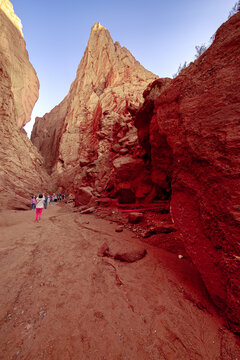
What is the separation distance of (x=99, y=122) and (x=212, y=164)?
1726 cm

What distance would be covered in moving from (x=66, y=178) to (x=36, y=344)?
2118 cm

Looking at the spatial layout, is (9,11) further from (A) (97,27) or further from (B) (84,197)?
(B) (84,197)

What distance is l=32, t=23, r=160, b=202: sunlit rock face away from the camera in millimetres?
12250

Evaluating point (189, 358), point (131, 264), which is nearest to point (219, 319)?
point (189, 358)

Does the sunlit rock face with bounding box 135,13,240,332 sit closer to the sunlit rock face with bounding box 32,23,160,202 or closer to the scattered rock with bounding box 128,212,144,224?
the scattered rock with bounding box 128,212,144,224

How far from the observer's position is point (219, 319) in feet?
5.41

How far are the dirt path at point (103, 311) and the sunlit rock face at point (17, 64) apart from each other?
24.3 metres

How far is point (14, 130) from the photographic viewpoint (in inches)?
684

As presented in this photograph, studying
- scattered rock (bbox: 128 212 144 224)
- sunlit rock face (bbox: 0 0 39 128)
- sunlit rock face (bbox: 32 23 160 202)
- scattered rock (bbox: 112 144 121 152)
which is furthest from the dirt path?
sunlit rock face (bbox: 0 0 39 128)

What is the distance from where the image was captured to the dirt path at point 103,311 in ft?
4.17

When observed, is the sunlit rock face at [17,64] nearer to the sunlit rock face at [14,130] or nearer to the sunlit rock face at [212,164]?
the sunlit rock face at [14,130]

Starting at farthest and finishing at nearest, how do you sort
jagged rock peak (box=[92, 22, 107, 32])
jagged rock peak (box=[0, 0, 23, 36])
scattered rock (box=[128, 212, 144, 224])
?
jagged rock peak (box=[92, 22, 107, 32]) → jagged rock peak (box=[0, 0, 23, 36]) → scattered rock (box=[128, 212, 144, 224])

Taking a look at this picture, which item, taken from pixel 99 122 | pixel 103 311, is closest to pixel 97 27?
pixel 99 122

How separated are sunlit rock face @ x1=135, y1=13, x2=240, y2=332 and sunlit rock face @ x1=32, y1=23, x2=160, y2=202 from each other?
5.73 m
